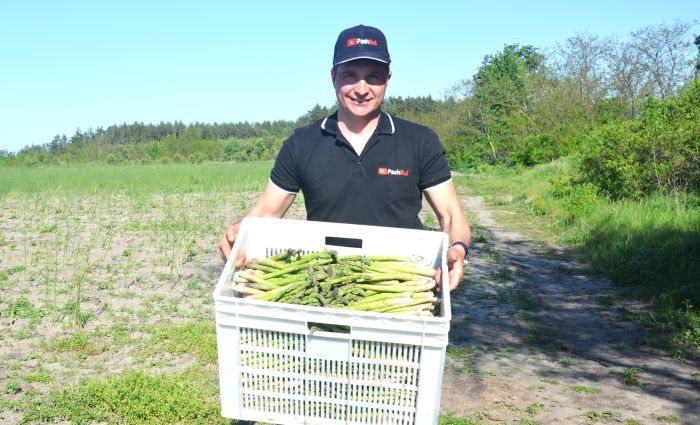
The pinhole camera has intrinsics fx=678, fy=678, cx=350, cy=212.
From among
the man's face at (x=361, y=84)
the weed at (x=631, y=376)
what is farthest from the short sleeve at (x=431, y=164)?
the weed at (x=631, y=376)

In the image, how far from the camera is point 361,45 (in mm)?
3143

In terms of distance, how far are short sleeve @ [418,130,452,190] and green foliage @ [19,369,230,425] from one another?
2211 millimetres

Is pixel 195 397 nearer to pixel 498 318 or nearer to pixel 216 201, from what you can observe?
pixel 498 318

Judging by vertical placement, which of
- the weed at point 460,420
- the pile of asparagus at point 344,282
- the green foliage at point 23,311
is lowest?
the weed at point 460,420

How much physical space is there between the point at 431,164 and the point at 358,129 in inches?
16.0

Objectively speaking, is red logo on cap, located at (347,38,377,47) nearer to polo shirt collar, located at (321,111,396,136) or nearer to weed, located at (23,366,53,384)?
polo shirt collar, located at (321,111,396,136)

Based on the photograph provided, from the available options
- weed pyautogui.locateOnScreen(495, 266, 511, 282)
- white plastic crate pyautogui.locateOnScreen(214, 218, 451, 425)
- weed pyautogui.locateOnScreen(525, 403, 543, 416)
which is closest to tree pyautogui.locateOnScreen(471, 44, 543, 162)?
weed pyautogui.locateOnScreen(495, 266, 511, 282)

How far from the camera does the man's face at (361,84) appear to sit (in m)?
3.22

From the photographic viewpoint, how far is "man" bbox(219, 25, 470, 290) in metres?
3.29

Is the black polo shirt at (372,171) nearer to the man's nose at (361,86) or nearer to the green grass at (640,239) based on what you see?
the man's nose at (361,86)

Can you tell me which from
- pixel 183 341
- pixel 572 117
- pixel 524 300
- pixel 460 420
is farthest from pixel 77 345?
pixel 572 117

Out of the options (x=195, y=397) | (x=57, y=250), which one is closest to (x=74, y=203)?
(x=57, y=250)

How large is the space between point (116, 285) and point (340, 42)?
6767 mm

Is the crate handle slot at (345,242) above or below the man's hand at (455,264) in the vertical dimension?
above
